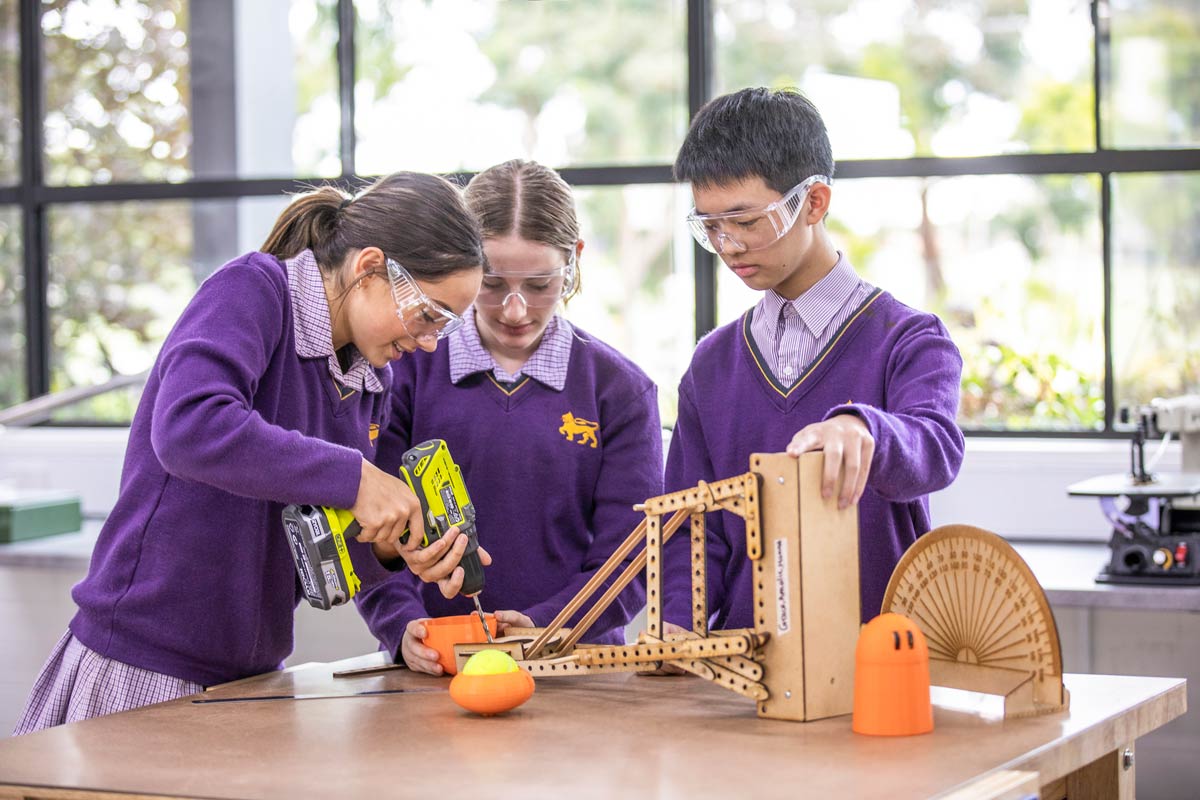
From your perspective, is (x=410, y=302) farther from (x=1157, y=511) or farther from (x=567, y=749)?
(x=1157, y=511)

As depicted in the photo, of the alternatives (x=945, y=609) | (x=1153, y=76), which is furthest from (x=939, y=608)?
(x=1153, y=76)

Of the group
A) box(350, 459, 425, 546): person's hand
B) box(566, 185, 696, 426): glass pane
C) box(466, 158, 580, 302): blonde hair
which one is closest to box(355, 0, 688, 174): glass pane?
box(566, 185, 696, 426): glass pane

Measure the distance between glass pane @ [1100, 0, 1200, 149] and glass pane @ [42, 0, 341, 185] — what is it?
7.69 feet

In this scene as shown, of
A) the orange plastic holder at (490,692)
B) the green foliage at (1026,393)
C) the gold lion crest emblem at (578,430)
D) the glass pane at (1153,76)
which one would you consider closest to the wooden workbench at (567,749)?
the orange plastic holder at (490,692)

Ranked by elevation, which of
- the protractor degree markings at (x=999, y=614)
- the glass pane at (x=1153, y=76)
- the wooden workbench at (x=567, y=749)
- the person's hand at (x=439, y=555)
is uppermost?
the glass pane at (x=1153, y=76)

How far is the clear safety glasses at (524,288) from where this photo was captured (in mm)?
2191

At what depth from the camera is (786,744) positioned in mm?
1510

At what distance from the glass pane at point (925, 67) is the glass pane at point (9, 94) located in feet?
7.86

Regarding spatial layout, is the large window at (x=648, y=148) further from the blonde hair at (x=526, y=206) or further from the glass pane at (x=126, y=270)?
the blonde hair at (x=526, y=206)

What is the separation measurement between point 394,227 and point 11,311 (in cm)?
327

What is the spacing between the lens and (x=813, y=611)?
1630 mm

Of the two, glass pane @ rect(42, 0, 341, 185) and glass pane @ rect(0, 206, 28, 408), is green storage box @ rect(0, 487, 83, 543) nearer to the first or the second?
glass pane @ rect(0, 206, 28, 408)

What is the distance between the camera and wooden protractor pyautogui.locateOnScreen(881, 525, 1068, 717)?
1.62 m

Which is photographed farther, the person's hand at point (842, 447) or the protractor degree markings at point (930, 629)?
the protractor degree markings at point (930, 629)
